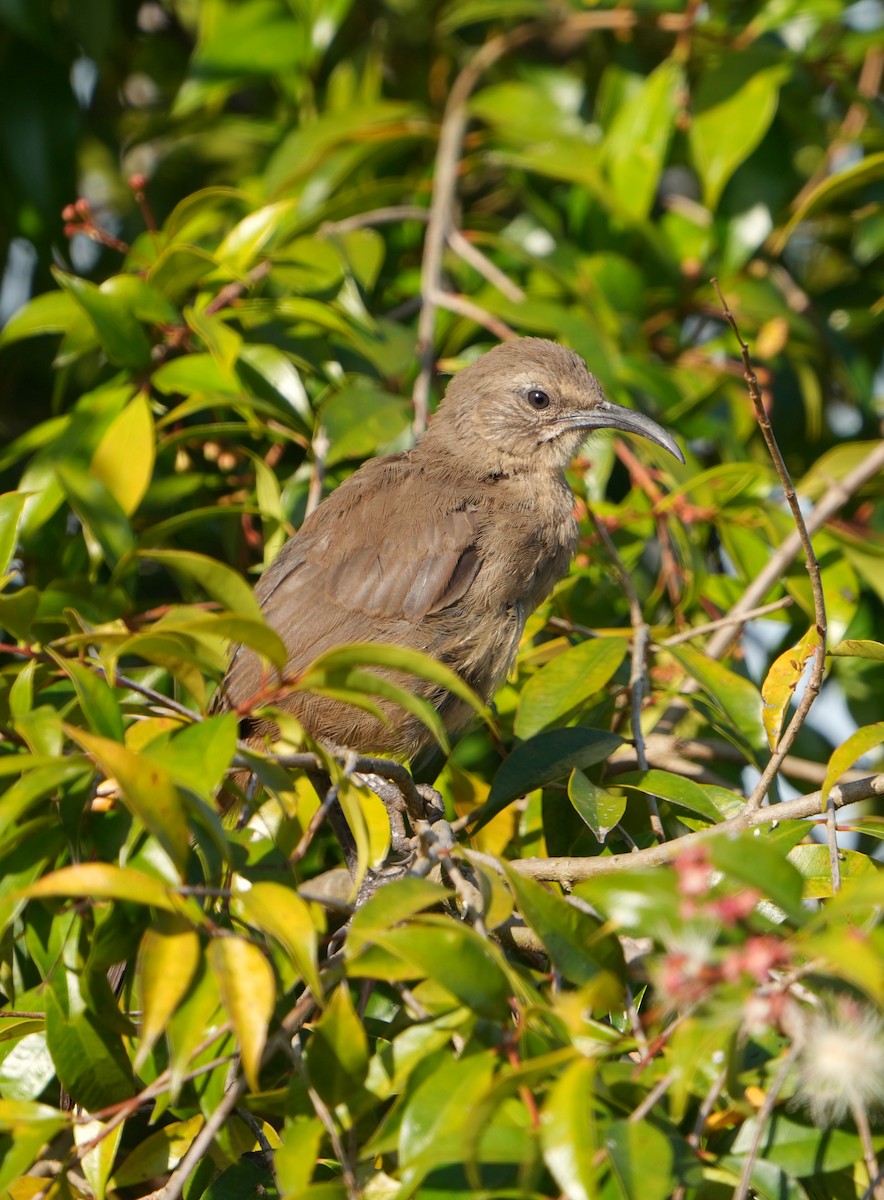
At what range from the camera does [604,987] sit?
1.97 metres

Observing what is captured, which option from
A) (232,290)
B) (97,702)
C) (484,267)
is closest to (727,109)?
(484,267)

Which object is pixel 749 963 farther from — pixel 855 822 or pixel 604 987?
pixel 855 822

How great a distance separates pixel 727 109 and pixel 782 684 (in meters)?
2.49

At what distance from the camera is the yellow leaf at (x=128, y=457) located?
3.45 m

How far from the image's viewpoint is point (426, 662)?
1.95 metres

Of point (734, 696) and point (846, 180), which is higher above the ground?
point (846, 180)

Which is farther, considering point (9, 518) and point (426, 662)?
point (9, 518)

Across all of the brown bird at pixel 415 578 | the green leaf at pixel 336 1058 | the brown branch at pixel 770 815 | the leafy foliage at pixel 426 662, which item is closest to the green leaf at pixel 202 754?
the leafy foliage at pixel 426 662

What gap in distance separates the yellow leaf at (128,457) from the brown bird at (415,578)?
0.48 metres

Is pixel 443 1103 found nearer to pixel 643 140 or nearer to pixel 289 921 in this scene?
pixel 289 921

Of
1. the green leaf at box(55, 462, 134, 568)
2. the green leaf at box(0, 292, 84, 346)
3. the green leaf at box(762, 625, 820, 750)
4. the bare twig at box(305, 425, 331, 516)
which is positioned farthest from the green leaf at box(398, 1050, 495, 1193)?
the green leaf at box(0, 292, 84, 346)

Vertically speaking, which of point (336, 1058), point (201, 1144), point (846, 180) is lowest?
point (201, 1144)

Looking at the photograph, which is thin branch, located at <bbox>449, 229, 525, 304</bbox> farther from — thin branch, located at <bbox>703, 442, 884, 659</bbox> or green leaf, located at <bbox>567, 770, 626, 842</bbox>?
green leaf, located at <bbox>567, 770, 626, 842</bbox>

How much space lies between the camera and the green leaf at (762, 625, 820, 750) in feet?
8.66
